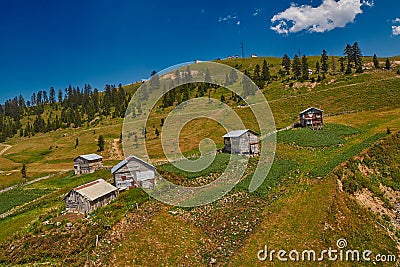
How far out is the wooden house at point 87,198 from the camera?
3294 centimetres

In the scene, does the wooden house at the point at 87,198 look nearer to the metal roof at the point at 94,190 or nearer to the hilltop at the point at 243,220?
the metal roof at the point at 94,190

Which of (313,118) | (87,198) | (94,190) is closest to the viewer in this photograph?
(87,198)

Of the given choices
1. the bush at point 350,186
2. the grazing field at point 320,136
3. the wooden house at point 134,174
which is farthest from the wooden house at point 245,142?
the bush at point 350,186

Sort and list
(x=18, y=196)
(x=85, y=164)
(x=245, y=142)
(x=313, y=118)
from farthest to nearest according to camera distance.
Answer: (x=85, y=164)
(x=313, y=118)
(x=18, y=196)
(x=245, y=142)

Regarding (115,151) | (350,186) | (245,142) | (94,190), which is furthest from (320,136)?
(115,151)

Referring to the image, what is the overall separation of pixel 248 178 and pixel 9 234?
27662mm

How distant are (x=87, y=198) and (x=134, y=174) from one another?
838cm

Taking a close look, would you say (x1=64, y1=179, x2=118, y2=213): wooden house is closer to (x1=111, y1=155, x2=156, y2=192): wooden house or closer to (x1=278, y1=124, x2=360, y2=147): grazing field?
(x1=111, y1=155, x2=156, y2=192): wooden house

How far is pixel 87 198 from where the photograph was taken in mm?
32688

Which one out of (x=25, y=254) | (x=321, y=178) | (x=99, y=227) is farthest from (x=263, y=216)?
(x=25, y=254)

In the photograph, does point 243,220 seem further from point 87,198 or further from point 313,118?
point 313,118

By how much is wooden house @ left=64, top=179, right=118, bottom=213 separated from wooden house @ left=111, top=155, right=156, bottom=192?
12.2 feet

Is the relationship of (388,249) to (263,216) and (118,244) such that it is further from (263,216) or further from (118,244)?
(118,244)

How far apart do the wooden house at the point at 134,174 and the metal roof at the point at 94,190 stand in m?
2.68
